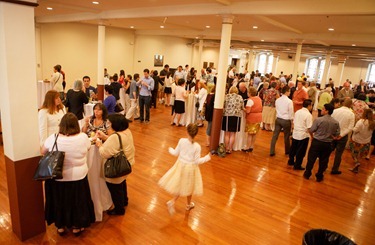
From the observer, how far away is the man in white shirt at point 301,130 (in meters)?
5.43

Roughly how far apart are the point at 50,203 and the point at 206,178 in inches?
108

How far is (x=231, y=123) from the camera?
20.3 feet

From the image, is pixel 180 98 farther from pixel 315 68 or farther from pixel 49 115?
pixel 315 68

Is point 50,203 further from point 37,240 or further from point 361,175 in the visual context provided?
point 361,175

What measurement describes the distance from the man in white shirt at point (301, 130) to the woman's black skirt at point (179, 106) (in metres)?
3.45

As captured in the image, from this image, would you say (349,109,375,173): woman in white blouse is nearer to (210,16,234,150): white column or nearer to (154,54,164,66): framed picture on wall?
(210,16,234,150): white column

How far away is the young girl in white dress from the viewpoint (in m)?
3.56

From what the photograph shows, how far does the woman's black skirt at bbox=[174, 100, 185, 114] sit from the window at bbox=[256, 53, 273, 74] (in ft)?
64.7

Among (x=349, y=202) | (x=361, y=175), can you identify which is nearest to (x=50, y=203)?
(x=349, y=202)

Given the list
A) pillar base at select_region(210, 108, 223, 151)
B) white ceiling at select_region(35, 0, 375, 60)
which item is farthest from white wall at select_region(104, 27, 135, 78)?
pillar base at select_region(210, 108, 223, 151)

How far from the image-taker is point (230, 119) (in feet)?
20.2

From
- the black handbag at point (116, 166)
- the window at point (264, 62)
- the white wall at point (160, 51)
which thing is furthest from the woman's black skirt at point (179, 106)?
the window at point (264, 62)

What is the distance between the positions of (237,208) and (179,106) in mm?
4529

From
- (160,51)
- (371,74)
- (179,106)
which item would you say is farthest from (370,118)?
(371,74)
